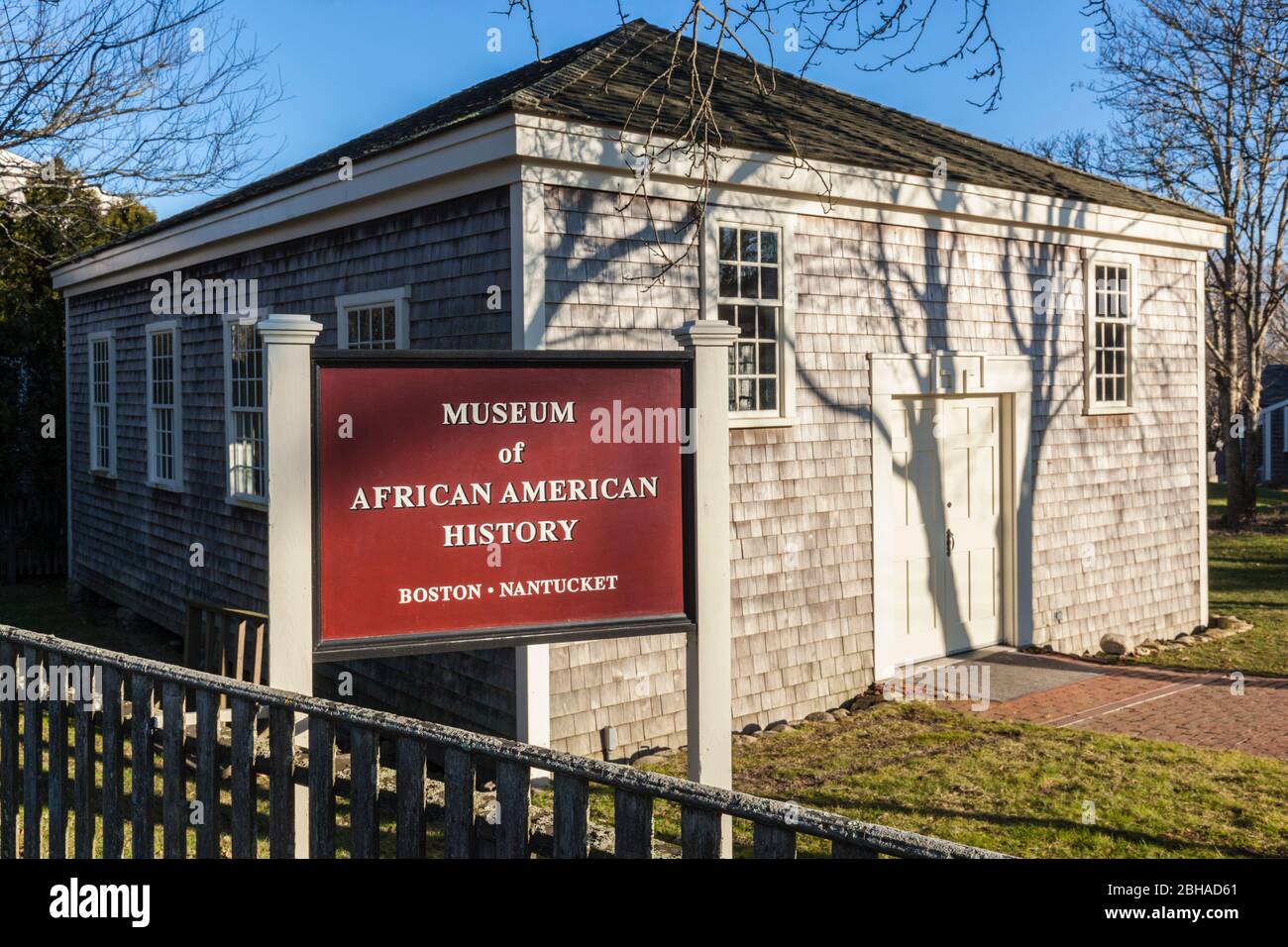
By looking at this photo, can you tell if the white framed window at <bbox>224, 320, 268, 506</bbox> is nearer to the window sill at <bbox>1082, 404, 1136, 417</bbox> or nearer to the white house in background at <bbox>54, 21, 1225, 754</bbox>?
the white house in background at <bbox>54, 21, 1225, 754</bbox>

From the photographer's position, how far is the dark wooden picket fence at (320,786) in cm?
248

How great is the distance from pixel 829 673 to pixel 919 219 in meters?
4.16

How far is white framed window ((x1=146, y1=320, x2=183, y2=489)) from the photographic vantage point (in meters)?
13.0

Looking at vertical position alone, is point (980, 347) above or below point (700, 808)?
above

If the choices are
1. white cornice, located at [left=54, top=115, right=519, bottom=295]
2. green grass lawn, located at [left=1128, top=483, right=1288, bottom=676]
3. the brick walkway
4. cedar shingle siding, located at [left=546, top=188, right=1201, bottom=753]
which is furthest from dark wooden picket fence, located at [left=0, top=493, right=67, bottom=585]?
green grass lawn, located at [left=1128, top=483, right=1288, bottom=676]

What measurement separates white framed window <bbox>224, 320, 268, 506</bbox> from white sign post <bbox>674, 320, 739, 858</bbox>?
7.49 meters

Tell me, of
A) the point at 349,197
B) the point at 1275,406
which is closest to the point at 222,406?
Answer: the point at 349,197

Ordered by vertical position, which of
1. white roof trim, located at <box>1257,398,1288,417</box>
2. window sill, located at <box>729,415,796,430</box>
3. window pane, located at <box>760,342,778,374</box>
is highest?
white roof trim, located at <box>1257,398,1288,417</box>

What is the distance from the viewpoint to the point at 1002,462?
11.3m

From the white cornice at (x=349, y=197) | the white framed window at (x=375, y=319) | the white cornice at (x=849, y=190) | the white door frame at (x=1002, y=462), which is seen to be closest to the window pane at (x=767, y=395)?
the white door frame at (x=1002, y=462)

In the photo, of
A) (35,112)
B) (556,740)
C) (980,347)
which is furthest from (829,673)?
(35,112)

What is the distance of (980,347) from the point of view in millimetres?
10914

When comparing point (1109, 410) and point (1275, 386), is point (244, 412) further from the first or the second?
point (1275, 386)
